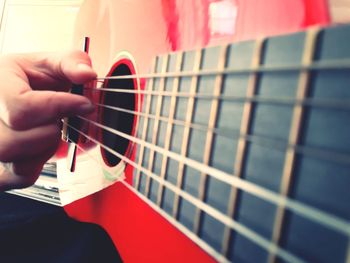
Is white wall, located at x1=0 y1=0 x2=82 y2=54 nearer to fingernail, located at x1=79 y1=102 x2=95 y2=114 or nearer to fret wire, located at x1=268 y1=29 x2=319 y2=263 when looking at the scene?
fingernail, located at x1=79 y1=102 x2=95 y2=114

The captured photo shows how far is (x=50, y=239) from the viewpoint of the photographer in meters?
0.98

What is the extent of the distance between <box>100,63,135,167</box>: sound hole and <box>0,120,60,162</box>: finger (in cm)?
13

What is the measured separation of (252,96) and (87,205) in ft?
2.28

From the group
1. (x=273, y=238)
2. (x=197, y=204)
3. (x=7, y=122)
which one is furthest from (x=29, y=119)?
(x=273, y=238)

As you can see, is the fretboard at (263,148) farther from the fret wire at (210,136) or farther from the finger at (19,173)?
the finger at (19,173)

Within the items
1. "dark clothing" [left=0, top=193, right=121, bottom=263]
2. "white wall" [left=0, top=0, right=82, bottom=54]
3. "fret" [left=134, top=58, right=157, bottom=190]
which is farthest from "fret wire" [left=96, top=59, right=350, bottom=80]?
"white wall" [left=0, top=0, right=82, bottom=54]

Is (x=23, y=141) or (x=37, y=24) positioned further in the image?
(x=37, y=24)

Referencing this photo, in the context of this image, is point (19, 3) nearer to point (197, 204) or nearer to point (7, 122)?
point (7, 122)

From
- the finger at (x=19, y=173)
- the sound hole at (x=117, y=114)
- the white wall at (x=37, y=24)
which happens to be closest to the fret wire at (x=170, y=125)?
the sound hole at (x=117, y=114)

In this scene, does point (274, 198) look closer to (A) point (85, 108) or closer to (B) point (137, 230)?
(B) point (137, 230)

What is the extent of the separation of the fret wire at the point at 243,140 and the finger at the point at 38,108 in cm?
45

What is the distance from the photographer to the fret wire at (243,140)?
342 millimetres

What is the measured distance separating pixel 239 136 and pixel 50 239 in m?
0.83

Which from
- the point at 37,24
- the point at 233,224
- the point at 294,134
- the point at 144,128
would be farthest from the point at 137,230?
the point at 37,24
